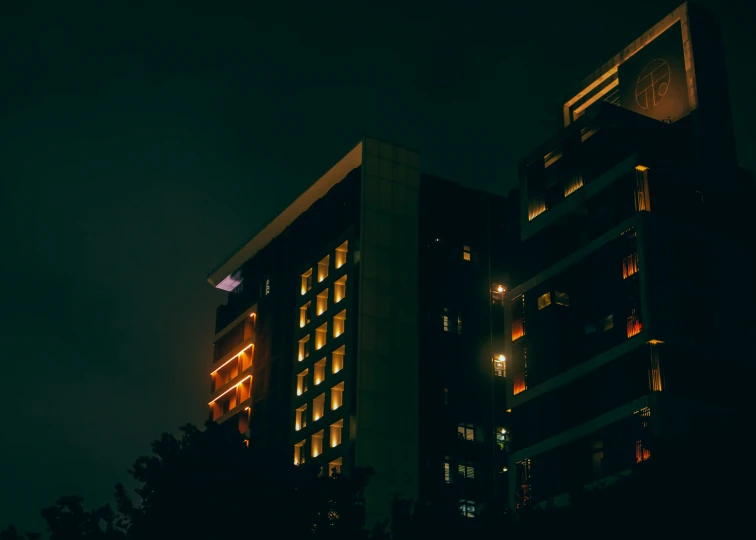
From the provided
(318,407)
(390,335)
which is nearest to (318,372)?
(318,407)

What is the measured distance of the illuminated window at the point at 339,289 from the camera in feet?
331

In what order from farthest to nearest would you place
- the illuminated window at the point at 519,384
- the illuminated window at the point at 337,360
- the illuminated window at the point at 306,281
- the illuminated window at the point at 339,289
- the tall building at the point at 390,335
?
the illuminated window at the point at 306,281 < the illuminated window at the point at 339,289 < the illuminated window at the point at 337,360 < the tall building at the point at 390,335 < the illuminated window at the point at 519,384

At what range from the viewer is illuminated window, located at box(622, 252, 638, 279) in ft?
238

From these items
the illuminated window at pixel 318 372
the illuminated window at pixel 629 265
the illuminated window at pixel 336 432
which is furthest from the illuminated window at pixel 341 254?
the illuminated window at pixel 629 265

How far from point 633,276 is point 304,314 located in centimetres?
4187

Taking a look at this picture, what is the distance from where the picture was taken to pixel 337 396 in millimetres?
96875

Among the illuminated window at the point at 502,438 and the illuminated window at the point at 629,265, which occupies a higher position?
the illuminated window at the point at 629,265

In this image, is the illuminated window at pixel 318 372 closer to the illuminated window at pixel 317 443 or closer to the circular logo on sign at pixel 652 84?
the illuminated window at pixel 317 443

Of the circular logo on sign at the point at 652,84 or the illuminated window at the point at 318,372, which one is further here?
the illuminated window at the point at 318,372

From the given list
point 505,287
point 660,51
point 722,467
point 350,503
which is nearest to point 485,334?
point 505,287

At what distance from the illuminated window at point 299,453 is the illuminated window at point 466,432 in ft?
45.4

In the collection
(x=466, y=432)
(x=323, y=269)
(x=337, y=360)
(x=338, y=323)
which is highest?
(x=323, y=269)

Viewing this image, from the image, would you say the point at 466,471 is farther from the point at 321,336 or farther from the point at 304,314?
the point at 304,314

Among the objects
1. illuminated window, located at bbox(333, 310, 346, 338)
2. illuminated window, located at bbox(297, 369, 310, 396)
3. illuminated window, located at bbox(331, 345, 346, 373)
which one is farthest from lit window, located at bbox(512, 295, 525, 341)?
illuminated window, located at bbox(297, 369, 310, 396)
